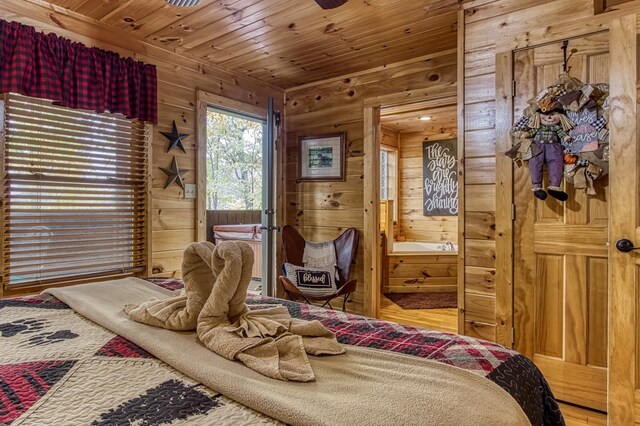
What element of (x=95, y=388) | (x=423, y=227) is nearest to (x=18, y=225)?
(x=95, y=388)

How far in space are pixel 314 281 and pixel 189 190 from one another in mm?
1335

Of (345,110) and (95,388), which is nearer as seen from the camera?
(95,388)

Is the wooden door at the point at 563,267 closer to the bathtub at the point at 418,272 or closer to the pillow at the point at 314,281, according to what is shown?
the pillow at the point at 314,281

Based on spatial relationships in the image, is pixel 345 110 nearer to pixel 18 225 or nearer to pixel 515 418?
pixel 18 225

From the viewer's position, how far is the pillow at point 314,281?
351cm

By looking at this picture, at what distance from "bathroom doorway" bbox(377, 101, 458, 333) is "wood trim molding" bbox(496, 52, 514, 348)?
2224mm

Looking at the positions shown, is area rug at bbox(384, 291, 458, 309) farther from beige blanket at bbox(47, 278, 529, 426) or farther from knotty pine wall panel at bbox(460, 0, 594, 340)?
beige blanket at bbox(47, 278, 529, 426)

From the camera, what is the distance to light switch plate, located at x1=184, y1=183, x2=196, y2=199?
3348 mm

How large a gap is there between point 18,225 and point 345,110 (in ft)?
9.25

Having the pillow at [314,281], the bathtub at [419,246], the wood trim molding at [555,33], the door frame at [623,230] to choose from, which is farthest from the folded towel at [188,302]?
the bathtub at [419,246]

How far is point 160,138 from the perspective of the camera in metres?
3.17

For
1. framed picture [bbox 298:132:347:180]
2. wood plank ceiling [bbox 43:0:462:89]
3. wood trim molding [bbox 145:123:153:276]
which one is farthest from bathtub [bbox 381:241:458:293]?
wood trim molding [bbox 145:123:153:276]

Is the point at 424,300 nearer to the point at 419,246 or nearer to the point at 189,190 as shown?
the point at 419,246

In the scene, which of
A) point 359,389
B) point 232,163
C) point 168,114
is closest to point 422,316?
point 168,114
